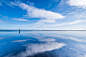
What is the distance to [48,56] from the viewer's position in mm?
4895

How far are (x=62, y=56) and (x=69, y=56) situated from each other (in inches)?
32.5

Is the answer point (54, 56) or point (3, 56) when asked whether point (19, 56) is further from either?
point (54, 56)

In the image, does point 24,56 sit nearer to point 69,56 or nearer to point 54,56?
point 54,56

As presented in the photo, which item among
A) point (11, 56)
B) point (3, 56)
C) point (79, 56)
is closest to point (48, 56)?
point (79, 56)

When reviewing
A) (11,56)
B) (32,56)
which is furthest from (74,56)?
(11,56)

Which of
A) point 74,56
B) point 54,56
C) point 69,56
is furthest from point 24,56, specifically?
point 74,56

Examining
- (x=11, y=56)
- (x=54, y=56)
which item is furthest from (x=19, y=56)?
(x=54, y=56)

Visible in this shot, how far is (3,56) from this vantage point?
4879 millimetres

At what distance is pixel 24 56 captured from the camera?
4816 mm

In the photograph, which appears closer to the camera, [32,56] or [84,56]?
[32,56]

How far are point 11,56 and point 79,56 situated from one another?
771cm

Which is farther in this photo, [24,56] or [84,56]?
[84,56]

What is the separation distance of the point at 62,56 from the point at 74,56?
1430 millimetres

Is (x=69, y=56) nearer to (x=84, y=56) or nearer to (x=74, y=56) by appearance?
(x=74, y=56)
